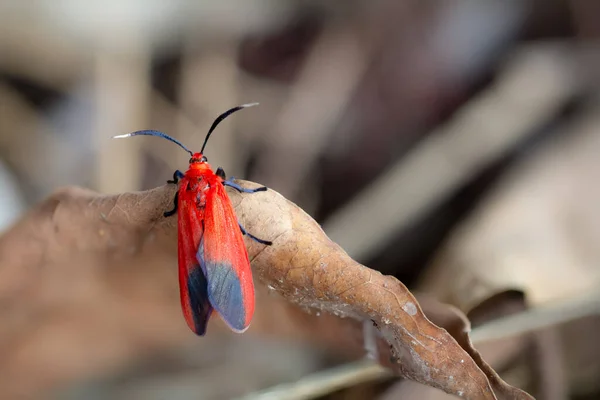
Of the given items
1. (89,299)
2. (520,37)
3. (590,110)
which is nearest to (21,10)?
(89,299)

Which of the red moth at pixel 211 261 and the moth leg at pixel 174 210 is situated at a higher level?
the moth leg at pixel 174 210

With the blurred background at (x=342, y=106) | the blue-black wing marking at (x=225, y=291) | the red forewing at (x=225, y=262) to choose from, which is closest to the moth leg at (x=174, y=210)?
the red forewing at (x=225, y=262)

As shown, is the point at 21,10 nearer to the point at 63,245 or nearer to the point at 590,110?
the point at 63,245

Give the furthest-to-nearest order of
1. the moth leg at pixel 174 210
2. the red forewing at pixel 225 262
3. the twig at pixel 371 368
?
the twig at pixel 371 368
the red forewing at pixel 225 262
the moth leg at pixel 174 210

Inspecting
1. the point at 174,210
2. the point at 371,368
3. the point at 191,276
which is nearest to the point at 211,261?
the point at 191,276

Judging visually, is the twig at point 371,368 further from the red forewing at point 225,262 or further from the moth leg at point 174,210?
the moth leg at point 174,210
